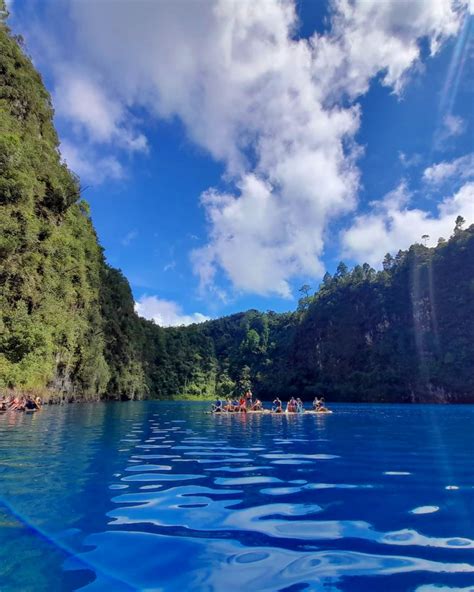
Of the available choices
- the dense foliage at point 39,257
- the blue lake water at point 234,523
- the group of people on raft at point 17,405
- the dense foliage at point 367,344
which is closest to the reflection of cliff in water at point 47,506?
the blue lake water at point 234,523

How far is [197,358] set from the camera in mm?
125000

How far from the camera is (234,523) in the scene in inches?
191

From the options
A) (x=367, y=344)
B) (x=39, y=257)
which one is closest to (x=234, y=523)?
(x=39, y=257)

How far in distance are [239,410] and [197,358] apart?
311ft

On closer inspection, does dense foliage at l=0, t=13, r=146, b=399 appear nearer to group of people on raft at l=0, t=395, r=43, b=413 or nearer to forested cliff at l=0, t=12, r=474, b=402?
forested cliff at l=0, t=12, r=474, b=402

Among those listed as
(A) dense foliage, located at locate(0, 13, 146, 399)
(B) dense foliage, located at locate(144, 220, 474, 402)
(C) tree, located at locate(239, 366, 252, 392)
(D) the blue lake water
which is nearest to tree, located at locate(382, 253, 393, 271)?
(B) dense foliage, located at locate(144, 220, 474, 402)

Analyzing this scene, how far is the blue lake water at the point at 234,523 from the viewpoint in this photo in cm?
353

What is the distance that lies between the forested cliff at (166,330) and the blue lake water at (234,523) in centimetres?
2521

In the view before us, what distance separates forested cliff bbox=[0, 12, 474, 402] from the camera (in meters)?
30.9

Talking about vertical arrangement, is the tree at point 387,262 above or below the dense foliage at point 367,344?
above

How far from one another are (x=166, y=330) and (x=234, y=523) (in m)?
126

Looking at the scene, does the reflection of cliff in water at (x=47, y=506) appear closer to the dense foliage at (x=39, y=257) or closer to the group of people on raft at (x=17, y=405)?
the group of people on raft at (x=17, y=405)

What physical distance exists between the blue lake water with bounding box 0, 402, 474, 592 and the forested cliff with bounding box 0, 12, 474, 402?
82.7 ft

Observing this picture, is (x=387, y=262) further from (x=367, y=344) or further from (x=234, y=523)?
(x=234, y=523)
